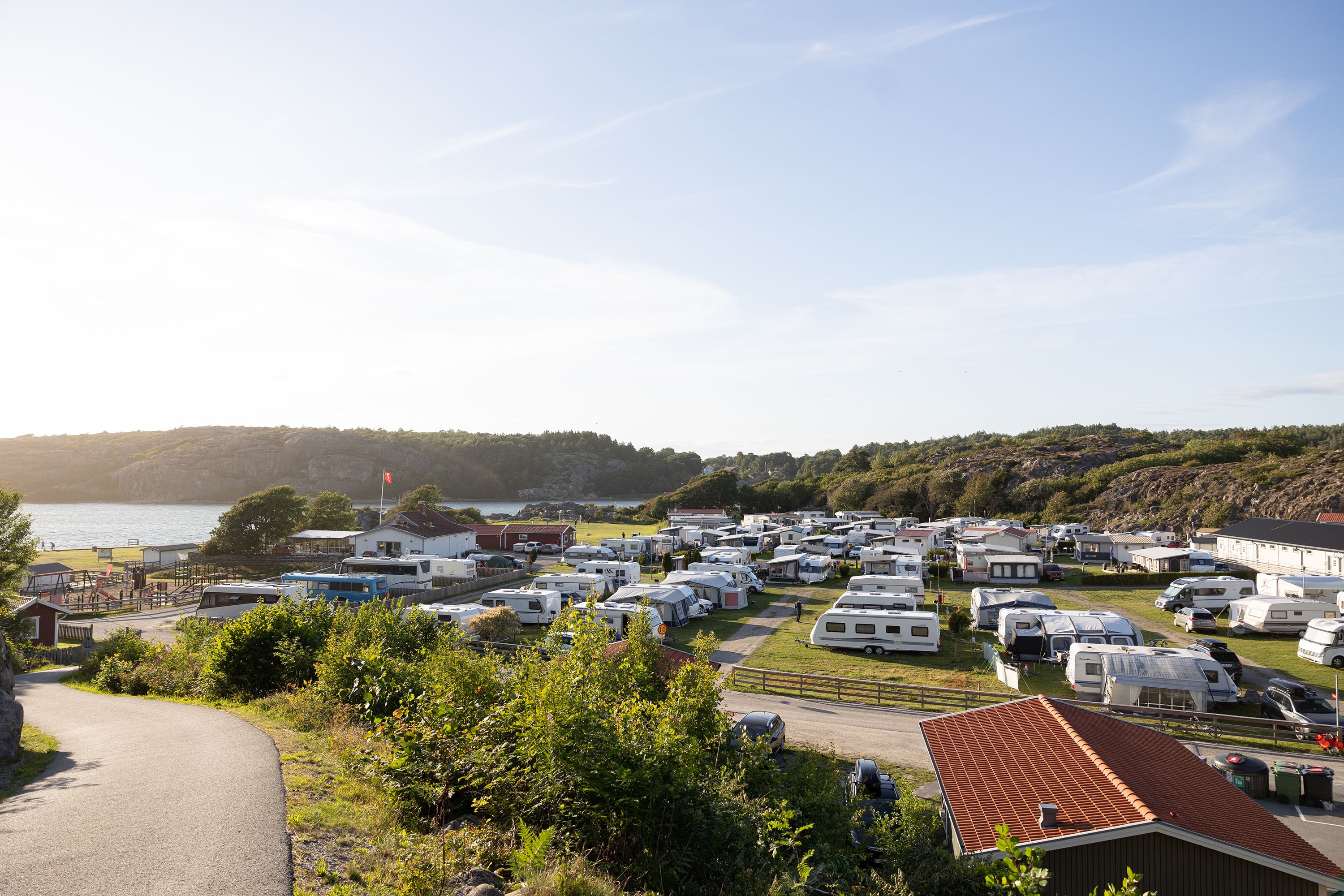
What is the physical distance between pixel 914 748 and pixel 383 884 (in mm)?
13408

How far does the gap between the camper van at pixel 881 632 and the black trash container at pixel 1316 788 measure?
492 inches

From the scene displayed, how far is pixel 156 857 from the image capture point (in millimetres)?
7289

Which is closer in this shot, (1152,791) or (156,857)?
(156,857)

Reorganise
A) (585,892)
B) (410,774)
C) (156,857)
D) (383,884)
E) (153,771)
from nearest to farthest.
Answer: (585,892)
(383,884)
(156,857)
(410,774)
(153,771)

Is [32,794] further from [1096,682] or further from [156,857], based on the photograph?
[1096,682]

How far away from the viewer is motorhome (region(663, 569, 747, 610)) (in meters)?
35.1

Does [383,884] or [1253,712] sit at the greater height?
[383,884]

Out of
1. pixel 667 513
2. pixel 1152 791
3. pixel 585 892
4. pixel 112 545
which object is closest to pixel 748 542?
pixel 667 513

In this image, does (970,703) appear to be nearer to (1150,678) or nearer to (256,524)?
(1150,678)

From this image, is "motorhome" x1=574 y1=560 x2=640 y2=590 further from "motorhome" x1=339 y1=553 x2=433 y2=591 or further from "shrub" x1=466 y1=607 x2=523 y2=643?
"shrub" x1=466 y1=607 x2=523 y2=643

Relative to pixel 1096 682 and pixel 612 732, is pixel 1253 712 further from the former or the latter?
pixel 612 732

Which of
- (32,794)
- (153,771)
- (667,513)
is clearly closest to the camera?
(32,794)

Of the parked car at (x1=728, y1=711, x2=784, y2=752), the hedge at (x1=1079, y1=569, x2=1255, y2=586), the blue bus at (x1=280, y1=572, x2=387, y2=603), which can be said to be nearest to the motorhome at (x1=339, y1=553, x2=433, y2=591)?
the blue bus at (x1=280, y1=572, x2=387, y2=603)

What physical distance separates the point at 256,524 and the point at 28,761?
50.1 m
